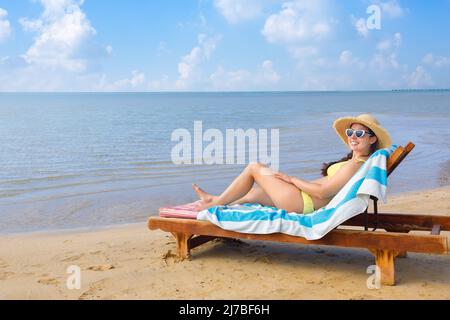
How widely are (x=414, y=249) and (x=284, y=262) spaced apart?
4.44 feet

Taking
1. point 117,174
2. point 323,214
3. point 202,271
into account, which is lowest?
point 202,271

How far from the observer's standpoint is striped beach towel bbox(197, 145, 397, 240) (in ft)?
14.6

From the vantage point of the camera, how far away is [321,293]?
14.2ft

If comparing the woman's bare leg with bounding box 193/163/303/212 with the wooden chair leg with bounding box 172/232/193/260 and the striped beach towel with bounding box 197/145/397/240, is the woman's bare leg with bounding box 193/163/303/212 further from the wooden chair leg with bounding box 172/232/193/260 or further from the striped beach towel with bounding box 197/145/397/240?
the wooden chair leg with bounding box 172/232/193/260

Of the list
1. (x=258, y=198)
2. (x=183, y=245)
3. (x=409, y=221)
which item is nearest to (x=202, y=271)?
(x=183, y=245)

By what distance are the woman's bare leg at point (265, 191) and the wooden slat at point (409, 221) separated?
744 millimetres

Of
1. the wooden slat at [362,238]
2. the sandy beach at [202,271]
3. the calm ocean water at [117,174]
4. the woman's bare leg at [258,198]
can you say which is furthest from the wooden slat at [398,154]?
the calm ocean water at [117,174]

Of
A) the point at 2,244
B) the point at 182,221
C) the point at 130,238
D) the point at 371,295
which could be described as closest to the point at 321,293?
the point at 371,295

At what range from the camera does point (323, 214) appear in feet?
15.0

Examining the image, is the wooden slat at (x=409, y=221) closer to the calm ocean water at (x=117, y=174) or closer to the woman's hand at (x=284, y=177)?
the woman's hand at (x=284, y=177)

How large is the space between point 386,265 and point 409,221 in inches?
32.4

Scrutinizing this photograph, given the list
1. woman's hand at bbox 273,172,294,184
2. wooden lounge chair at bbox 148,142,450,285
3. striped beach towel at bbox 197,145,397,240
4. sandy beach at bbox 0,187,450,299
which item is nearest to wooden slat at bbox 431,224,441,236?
wooden lounge chair at bbox 148,142,450,285

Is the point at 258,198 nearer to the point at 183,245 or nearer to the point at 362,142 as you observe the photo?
the point at 183,245

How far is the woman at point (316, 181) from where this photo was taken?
4.83m
